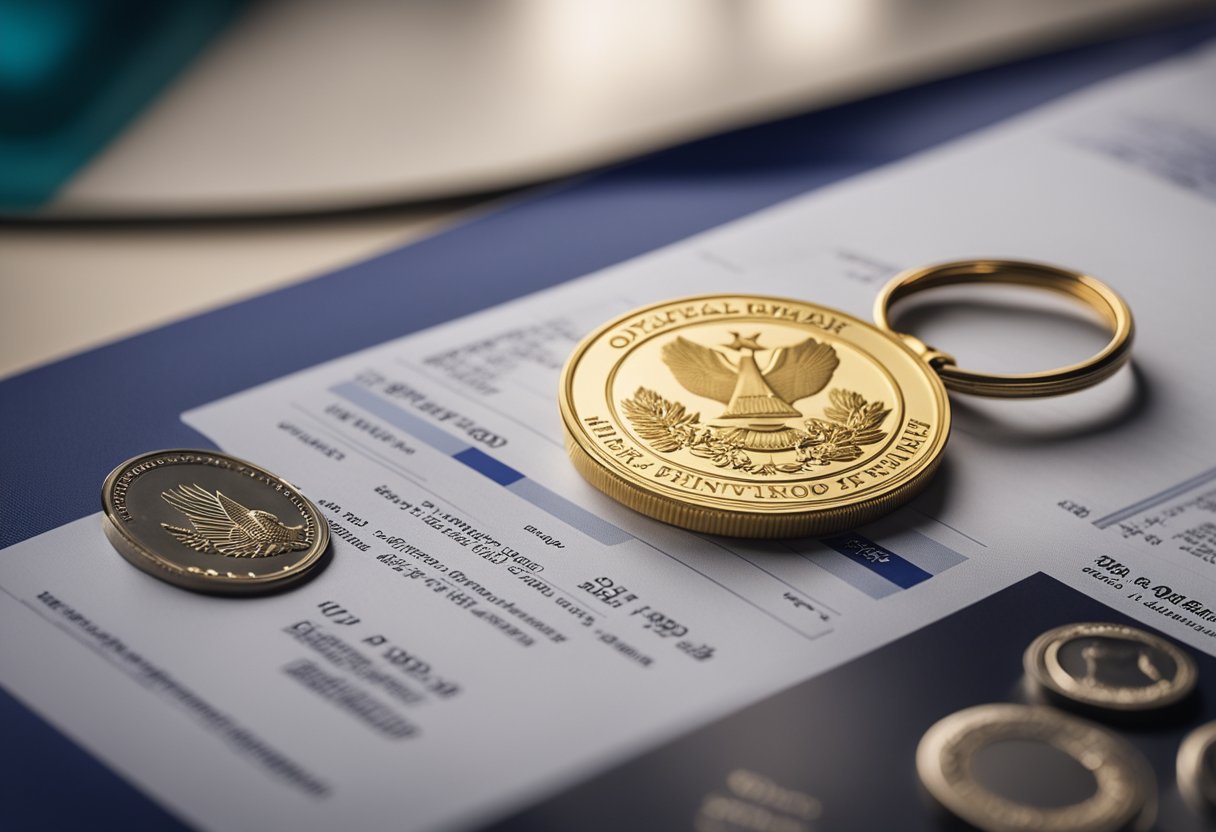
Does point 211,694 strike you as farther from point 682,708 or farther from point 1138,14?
point 1138,14

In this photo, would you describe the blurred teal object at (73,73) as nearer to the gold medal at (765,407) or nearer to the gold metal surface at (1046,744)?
the gold medal at (765,407)

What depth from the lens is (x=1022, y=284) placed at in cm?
122

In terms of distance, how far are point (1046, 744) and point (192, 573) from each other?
1.68 feet

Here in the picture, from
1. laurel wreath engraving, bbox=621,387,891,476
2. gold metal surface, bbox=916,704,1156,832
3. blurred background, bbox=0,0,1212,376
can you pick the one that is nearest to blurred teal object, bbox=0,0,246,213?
blurred background, bbox=0,0,1212,376

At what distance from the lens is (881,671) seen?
829 mm

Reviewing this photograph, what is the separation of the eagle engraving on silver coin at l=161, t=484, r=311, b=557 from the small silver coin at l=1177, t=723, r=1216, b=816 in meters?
0.54

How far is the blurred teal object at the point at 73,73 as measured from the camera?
142 cm

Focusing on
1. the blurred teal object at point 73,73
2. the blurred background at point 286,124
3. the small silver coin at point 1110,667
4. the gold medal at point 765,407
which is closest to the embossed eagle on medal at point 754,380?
the gold medal at point 765,407

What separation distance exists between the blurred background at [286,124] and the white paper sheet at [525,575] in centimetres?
28

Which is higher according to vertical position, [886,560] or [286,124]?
[286,124]

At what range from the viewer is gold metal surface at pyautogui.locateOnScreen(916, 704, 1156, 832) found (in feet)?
2.30

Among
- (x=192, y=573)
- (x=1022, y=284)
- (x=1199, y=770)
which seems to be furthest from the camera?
(x=1022, y=284)

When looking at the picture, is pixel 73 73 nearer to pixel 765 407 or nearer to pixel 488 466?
pixel 488 466

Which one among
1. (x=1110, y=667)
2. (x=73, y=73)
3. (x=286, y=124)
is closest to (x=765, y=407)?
(x=1110, y=667)
